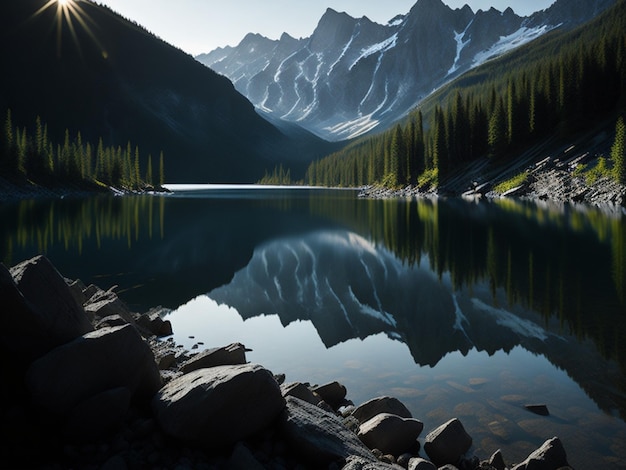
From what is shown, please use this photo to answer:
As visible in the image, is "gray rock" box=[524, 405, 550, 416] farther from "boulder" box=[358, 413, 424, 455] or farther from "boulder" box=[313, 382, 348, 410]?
"boulder" box=[313, 382, 348, 410]

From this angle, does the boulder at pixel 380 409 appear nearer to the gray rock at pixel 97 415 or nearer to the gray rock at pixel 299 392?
the gray rock at pixel 299 392

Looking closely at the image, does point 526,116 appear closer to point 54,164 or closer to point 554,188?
point 554,188

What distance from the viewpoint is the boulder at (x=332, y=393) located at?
10.4 m

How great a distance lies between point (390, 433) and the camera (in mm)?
8172

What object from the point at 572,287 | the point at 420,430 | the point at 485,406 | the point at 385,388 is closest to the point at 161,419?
the point at 420,430

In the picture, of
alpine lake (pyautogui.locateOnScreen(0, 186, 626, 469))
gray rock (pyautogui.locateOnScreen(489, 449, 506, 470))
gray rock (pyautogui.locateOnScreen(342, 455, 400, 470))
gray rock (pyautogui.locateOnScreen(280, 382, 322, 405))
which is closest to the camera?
gray rock (pyautogui.locateOnScreen(342, 455, 400, 470))

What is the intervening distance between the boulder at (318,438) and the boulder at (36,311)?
4.14 m

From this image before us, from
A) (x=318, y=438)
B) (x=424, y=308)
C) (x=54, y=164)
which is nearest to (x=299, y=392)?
(x=318, y=438)

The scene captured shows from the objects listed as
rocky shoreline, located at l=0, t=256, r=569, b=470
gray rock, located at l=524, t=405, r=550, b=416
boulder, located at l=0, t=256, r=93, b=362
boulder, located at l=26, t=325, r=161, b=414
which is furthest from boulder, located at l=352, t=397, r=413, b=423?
boulder, located at l=0, t=256, r=93, b=362

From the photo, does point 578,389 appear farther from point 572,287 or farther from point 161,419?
point 572,287

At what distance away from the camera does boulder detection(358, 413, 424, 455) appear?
26.4ft

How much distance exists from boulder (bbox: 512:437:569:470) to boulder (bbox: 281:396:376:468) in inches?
102

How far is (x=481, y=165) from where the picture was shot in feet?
368

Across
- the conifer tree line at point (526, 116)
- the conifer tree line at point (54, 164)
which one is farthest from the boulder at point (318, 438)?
the conifer tree line at point (54, 164)
